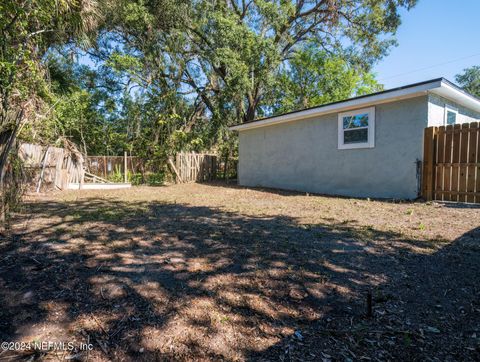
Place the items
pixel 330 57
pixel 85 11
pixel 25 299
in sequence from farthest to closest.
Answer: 1. pixel 330 57
2. pixel 85 11
3. pixel 25 299

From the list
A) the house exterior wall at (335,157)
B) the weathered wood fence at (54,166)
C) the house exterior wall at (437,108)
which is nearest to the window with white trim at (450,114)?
the house exterior wall at (437,108)

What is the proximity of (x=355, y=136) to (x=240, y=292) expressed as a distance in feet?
23.4

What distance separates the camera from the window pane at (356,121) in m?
7.78

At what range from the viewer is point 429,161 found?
6539 millimetres

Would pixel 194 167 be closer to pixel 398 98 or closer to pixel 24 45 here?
pixel 24 45

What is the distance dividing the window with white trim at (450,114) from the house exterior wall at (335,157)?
50.1 inches

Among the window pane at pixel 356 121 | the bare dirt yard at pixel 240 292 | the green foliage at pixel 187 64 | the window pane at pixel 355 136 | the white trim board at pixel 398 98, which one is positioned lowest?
the bare dirt yard at pixel 240 292

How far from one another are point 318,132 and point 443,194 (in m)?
3.88

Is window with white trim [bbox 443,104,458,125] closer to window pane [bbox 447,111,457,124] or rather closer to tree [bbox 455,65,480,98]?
window pane [bbox 447,111,457,124]

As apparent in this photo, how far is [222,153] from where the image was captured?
1500cm

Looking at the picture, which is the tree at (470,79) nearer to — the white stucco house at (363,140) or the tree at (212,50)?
the tree at (212,50)

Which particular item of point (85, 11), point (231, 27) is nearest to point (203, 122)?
point (231, 27)

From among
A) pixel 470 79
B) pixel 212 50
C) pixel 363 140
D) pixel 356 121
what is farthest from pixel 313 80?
pixel 470 79

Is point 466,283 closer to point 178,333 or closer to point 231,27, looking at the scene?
point 178,333
